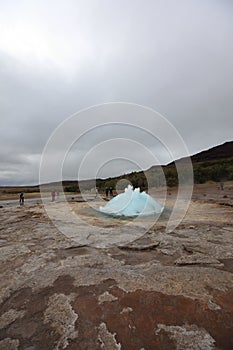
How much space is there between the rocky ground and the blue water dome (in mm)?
6616

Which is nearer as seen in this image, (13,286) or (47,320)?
(47,320)

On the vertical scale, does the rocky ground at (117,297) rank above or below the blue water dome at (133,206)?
below

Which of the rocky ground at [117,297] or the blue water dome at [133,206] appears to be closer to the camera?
the rocky ground at [117,297]

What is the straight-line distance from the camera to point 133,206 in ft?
43.3

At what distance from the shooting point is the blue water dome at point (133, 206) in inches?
503

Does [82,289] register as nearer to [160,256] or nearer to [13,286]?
[13,286]

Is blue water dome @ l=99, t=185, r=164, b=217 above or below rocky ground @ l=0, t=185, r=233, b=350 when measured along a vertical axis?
above

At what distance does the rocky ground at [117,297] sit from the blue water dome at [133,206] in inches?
260

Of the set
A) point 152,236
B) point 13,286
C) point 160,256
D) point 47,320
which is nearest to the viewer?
point 47,320

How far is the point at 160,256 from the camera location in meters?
5.26

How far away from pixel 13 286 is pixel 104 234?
13.0 ft

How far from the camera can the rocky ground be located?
260cm

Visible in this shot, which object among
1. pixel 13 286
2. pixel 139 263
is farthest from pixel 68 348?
pixel 139 263

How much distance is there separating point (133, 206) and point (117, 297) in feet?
32.5
